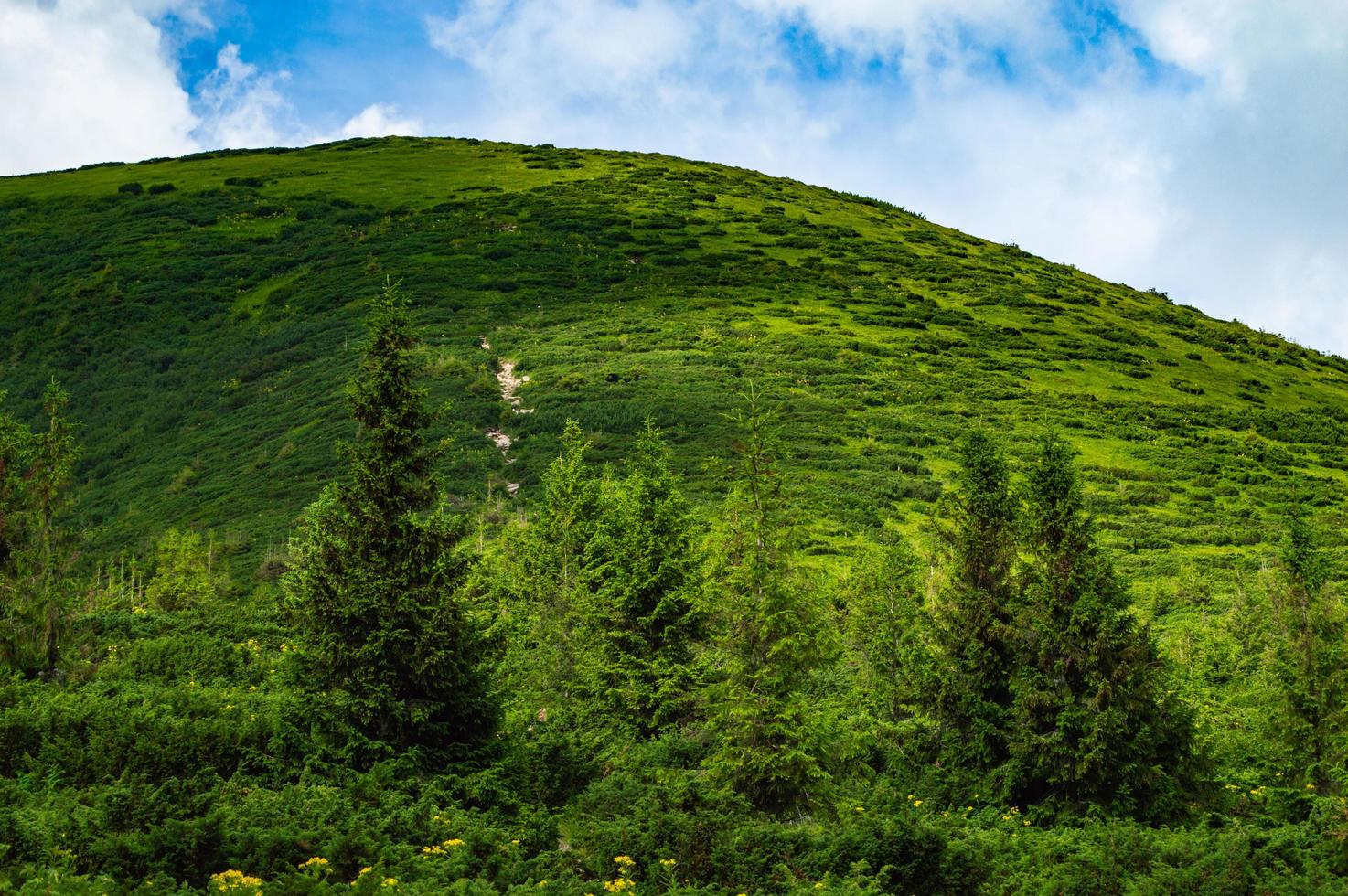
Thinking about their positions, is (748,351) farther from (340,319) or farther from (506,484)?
(340,319)

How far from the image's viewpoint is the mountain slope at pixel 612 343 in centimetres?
7356

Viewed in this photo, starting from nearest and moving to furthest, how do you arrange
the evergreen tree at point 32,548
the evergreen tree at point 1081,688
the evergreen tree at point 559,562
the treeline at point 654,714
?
1. the treeline at point 654,714
2. the evergreen tree at point 1081,688
3. the evergreen tree at point 32,548
4. the evergreen tree at point 559,562

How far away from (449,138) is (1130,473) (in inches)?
5589

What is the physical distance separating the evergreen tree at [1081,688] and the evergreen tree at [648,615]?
7488mm

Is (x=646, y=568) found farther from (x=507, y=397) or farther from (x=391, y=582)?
(x=507, y=397)

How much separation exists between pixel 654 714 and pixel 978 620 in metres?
7.71

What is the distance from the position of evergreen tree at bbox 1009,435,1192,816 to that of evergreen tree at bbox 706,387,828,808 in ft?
16.7

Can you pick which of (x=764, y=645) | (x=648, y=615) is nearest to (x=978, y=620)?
(x=764, y=645)

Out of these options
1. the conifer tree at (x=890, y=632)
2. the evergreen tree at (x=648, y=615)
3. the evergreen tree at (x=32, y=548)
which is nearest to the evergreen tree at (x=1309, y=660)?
the conifer tree at (x=890, y=632)

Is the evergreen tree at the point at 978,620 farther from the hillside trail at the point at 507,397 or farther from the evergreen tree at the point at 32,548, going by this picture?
the hillside trail at the point at 507,397

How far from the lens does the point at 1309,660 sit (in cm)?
2425

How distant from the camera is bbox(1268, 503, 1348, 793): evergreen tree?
77.9ft

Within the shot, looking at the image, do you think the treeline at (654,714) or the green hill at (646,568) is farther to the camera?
the green hill at (646,568)

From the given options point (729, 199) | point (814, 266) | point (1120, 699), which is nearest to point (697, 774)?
point (1120, 699)
